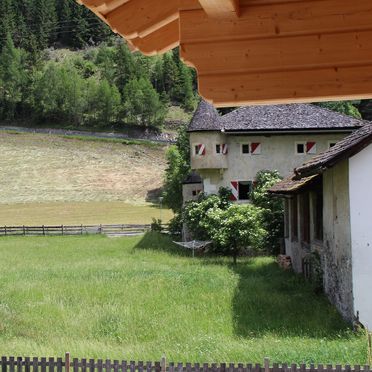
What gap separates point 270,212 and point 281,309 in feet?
45.8

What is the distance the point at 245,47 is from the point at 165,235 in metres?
34.6

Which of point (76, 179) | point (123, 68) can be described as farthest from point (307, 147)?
point (123, 68)

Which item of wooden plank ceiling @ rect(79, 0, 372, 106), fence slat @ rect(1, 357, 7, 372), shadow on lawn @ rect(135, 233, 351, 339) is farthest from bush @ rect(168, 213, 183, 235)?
wooden plank ceiling @ rect(79, 0, 372, 106)

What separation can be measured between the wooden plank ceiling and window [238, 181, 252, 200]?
88.4ft

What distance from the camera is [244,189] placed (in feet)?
98.4

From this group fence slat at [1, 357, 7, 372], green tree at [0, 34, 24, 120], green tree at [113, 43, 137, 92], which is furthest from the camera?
green tree at [113, 43, 137, 92]

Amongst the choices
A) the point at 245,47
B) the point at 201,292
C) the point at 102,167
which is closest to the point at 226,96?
the point at 245,47

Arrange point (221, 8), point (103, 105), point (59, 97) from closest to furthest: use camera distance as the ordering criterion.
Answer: point (221, 8)
point (103, 105)
point (59, 97)

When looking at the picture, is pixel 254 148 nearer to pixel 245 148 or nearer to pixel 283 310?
pixel 245 148

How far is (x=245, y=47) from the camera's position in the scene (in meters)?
2.87

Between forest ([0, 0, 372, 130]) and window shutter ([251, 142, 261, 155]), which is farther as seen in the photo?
forest ([0, 0, 372, 130])

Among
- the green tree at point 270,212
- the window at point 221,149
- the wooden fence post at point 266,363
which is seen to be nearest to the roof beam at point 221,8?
the wooden fence post at point 266,363

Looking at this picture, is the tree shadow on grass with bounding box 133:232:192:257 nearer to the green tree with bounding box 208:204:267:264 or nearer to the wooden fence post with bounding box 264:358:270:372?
the green tree with bounding box 208:204:267:264

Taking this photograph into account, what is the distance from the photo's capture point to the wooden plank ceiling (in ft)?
9.08
